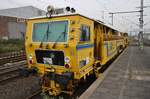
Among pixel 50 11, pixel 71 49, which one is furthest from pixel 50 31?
pixel 71 49

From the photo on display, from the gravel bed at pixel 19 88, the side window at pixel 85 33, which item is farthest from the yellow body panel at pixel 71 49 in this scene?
the gravel bed at pixel 19 88

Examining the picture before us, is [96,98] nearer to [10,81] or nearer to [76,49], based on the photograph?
[76,49]

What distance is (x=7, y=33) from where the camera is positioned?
124ft

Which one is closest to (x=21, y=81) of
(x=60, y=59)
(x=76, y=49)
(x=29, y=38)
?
(x=29, y=38)

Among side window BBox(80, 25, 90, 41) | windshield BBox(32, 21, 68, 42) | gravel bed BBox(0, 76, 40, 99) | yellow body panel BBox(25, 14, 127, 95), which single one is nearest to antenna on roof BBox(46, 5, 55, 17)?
yellow body panel BBox(25, 14, 127, 95)

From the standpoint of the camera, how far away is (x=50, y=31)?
22.6 ft

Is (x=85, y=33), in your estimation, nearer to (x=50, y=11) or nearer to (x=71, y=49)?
(x=71, y=49)

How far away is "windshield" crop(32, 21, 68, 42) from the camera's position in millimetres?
6507

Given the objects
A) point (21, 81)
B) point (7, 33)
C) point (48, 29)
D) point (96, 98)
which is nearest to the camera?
point (96, 98)

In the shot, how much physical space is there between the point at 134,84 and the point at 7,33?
1360 inches

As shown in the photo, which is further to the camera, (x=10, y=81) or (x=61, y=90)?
(x=10, y=81)

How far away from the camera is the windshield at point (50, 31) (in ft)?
21.3

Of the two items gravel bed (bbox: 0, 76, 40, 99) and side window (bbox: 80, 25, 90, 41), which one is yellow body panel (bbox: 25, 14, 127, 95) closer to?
side window (bbox: 80, 25, 90, 41)

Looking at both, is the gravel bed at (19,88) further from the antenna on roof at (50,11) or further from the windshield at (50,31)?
the antenna on roof at (50,11)
